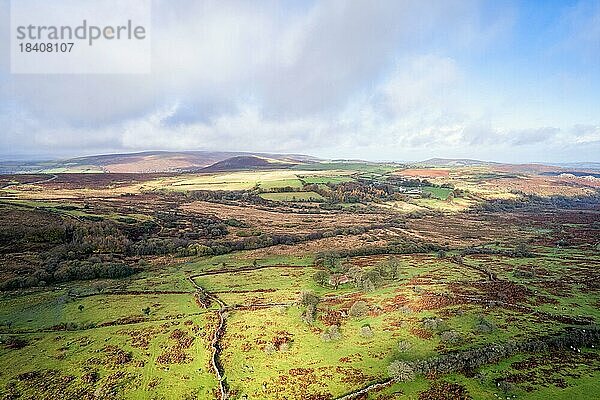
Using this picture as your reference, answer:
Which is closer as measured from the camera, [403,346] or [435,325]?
[403,346]

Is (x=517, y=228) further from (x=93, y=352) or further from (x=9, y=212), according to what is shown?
(x=9, y=212)

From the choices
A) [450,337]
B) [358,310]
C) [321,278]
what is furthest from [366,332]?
[321,278]

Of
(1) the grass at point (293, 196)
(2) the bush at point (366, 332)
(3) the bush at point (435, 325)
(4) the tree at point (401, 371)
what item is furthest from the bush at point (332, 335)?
(1) the grass at point (293, 196)

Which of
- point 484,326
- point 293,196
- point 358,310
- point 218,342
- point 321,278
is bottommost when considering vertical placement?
point 218,342

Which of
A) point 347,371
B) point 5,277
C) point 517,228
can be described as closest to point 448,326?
point 347,371

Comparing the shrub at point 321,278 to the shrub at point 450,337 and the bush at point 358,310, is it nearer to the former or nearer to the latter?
the bush at point 358,310

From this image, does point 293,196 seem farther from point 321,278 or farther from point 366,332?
point 366,332

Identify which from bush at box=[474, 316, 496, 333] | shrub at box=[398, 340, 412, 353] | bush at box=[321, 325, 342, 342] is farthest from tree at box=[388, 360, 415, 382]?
bush at box=[474, 316, 496, 333]

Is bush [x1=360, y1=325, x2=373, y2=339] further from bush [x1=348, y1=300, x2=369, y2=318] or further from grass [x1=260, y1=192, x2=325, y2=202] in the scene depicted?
grass [x1=260, y1=192, x2=325, y2=202]
